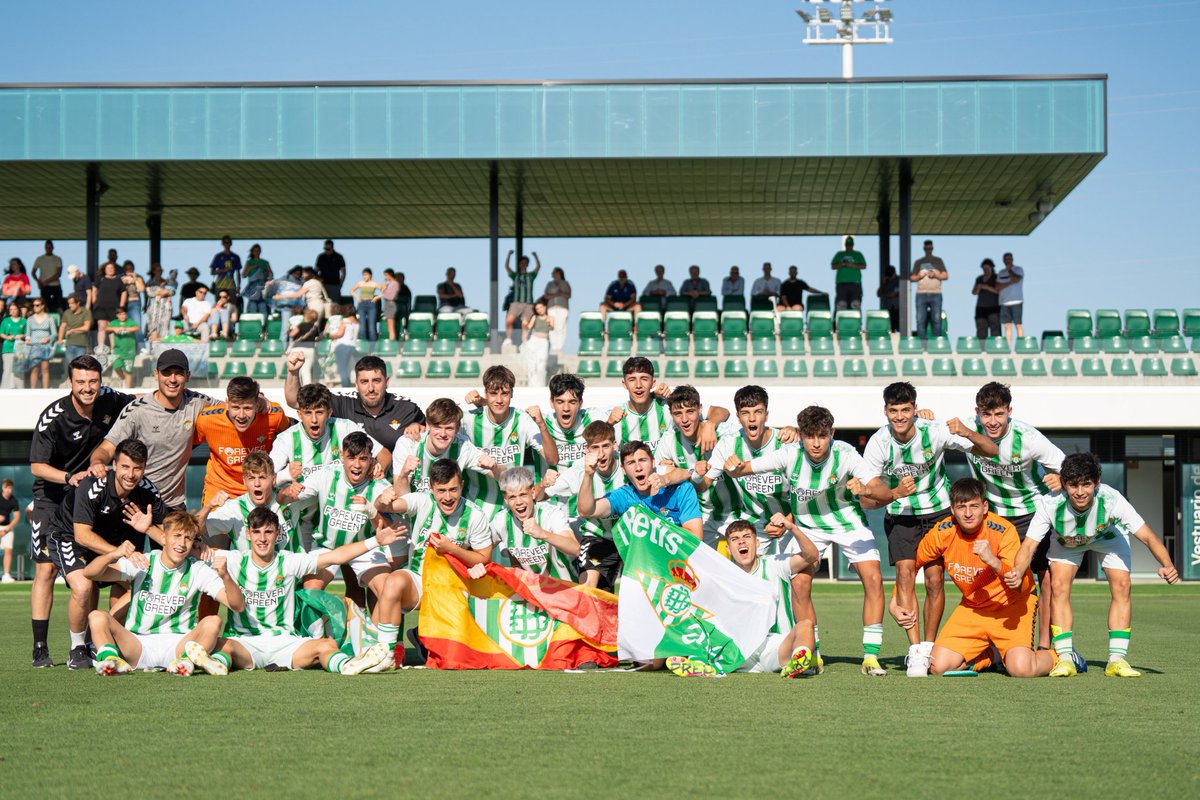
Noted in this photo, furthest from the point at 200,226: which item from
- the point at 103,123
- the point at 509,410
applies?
the point at 509,410

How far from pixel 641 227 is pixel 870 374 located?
Answer: 9.50 metres

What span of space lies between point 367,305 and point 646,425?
13.8 m

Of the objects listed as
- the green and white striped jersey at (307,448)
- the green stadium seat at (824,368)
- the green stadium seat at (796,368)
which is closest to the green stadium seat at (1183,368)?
the green stadium seat at (824,368)

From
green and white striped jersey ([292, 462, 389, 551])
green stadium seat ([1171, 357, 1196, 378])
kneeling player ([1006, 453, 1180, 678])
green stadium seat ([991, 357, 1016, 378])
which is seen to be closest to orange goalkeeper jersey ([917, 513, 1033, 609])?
kneeling player ([1006, 453, 1180, 678])

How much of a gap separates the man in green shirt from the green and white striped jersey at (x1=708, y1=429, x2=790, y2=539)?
49.7ft

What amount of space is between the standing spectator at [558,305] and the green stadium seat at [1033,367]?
780cm

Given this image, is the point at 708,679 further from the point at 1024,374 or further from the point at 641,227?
the point at 641,227

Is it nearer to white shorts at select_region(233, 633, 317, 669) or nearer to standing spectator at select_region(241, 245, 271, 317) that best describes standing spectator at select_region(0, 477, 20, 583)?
standing spectator at select_region(241, 245, 271, 317)

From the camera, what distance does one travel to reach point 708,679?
25.9ft

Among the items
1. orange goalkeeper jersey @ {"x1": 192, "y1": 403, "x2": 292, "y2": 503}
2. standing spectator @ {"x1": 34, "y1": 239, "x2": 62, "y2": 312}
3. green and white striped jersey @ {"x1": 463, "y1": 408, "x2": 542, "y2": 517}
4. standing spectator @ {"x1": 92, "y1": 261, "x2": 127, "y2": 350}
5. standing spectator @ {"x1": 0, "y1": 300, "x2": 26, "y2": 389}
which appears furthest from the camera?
standing spectator @ {"x1": 34, "y1": 239, "x2": 62, "y2": 312}

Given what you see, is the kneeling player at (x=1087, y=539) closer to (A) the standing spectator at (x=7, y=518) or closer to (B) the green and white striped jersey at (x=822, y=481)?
(B) the green and white striped jersey at (x=822, y=481)

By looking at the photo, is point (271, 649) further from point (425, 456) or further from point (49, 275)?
point (49, 275)

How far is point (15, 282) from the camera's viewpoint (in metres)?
23.2

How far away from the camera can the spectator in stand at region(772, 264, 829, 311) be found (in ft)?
78.4
